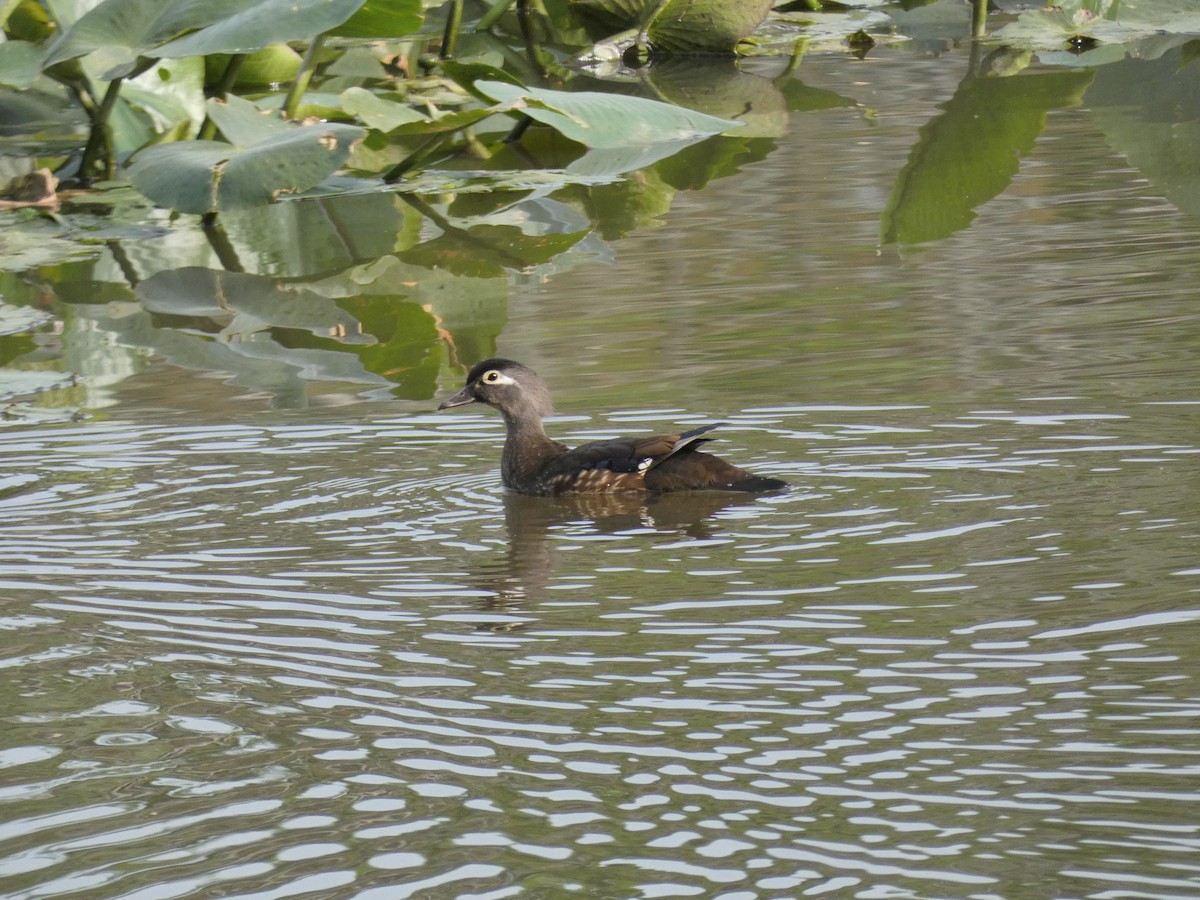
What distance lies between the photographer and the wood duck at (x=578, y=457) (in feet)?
20.6

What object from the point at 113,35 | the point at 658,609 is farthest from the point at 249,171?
the point at 658,609

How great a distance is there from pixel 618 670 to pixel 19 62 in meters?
7.91

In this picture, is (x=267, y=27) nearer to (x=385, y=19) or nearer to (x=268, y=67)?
(x=385, y=19)

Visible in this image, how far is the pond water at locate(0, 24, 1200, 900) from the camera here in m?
3.46

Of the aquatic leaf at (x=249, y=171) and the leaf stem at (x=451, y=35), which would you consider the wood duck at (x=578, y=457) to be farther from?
the leaf stem at (x=451, y=35)

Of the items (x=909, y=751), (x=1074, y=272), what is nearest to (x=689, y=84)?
(x=1074, y=272)

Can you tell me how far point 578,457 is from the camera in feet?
21.6

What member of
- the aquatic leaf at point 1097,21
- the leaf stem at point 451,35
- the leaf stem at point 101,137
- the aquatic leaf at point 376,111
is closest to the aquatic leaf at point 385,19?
the aquatic leaf at point 376,111

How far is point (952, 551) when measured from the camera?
5.18m

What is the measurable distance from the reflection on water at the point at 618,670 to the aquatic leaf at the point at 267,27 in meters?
3.53

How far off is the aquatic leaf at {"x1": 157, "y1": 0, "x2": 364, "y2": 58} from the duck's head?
3273mm

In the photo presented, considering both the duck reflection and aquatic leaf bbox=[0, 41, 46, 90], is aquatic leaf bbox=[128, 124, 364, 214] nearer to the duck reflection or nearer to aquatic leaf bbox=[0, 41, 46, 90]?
aquatic leaf bbox=[0, 41, 46, 90]

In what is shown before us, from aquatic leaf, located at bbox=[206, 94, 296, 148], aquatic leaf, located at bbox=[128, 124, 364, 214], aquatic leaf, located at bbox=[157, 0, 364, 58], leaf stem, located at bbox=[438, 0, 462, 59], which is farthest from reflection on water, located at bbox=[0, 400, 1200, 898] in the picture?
leaf stem, located at bbox=[438, 0, 462, 59]

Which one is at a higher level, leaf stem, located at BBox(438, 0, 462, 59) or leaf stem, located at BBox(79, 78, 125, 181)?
leaf stem, located at BBox(438, 0, 462, 59)
